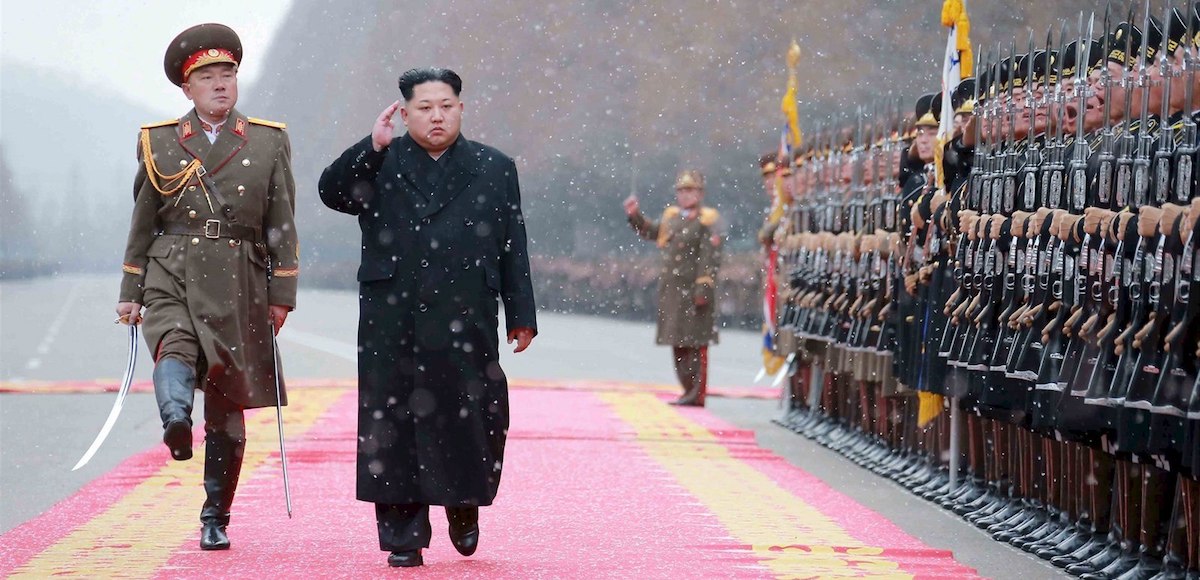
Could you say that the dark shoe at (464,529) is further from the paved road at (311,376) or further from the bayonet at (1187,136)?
the bayonet at (1187,136)

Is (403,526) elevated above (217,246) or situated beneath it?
situated beneath

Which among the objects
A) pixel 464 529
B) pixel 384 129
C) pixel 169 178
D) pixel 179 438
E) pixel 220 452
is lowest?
pixel 464 529

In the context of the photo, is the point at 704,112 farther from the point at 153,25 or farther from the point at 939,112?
the point at 939,112

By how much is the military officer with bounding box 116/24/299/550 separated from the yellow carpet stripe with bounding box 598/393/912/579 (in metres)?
1.79

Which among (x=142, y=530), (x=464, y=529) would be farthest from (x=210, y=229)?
(x=464, y=529)

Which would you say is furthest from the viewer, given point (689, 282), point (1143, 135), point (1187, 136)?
point (689, 282)

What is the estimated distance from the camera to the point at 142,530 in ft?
24.9

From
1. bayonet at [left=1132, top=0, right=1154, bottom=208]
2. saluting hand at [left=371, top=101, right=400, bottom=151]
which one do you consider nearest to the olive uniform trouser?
saluting hand at [left=371, top=101, right=400, bottom=151]

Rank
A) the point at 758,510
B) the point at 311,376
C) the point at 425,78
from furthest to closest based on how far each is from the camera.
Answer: the point at 311,376 → the point at 758,510 → the point at 425,78

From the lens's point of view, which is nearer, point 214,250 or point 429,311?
point 429,311

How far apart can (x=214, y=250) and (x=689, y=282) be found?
7.84 metres

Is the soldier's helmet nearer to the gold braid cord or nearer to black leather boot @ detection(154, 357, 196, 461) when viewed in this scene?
the gold braid cord

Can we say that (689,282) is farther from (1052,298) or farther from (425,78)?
(425,78)

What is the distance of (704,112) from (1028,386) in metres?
37.1
